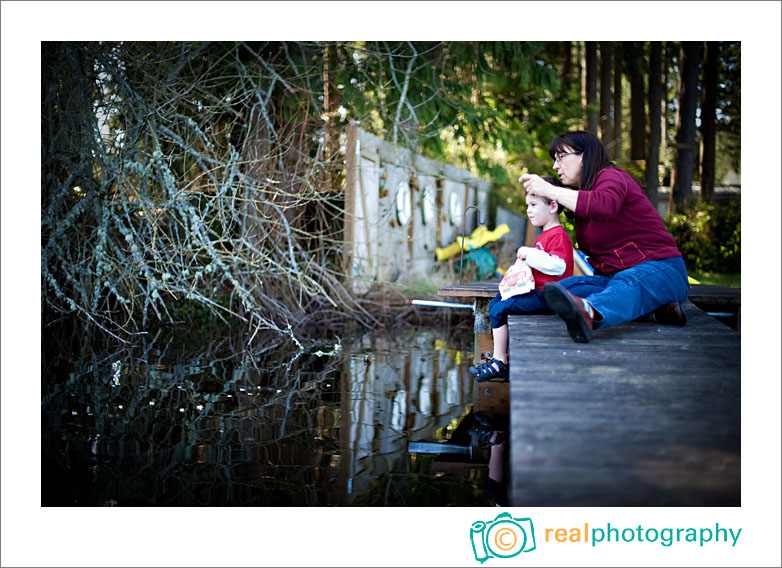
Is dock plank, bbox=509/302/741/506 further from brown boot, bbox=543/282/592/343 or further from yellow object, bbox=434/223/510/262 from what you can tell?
yellow object, bbox=434/223/510/262

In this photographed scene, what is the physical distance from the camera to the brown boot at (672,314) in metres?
3.16

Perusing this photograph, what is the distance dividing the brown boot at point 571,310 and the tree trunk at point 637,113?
405 inches

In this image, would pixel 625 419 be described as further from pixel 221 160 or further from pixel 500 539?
pixel 221 160

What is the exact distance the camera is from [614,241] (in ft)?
11.0

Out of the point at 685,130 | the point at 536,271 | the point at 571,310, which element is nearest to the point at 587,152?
the point at 536,271

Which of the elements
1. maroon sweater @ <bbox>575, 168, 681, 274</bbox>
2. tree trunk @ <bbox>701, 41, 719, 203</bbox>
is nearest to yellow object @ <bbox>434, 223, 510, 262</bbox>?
tree trunk @ <bbox>701, 41, 719, 203</bbox>

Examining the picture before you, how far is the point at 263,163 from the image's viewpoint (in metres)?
5.86

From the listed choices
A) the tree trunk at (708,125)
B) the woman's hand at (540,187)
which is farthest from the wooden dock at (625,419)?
the tree trunk at (708,125)

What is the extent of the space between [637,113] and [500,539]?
40.3ft

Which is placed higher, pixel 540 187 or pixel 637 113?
pixel 637 113

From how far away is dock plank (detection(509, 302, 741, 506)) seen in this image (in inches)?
61.5

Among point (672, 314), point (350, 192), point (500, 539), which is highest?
point (350, 192)

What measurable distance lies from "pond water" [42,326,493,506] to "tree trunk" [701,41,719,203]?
21.6 ft
